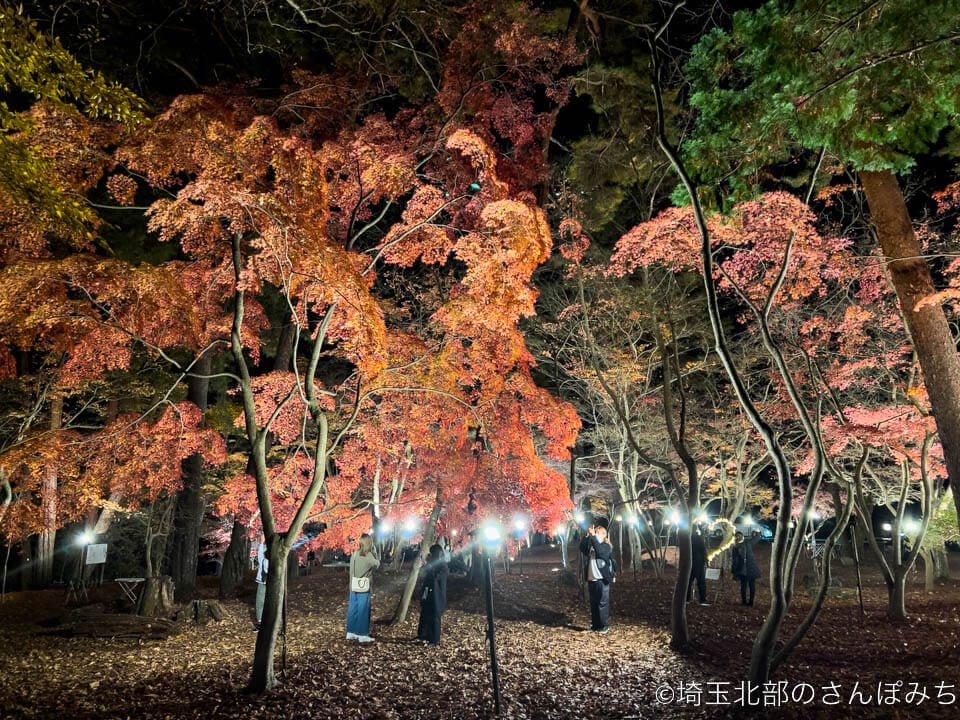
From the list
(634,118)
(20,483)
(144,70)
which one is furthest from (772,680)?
(20,483)

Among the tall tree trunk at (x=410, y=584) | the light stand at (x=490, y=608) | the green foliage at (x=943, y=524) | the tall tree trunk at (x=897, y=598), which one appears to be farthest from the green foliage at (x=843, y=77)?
the green foliage at (x=943, y=524)

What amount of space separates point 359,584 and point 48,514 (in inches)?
352

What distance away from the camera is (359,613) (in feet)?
29.3

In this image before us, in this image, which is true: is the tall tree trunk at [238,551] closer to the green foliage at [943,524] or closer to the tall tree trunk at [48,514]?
the tall tree trunk at [48,514]

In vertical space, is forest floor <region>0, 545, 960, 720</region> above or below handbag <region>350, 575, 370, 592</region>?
below

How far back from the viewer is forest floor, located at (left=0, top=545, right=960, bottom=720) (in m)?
5.74

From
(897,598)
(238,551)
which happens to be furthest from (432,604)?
(897,598)

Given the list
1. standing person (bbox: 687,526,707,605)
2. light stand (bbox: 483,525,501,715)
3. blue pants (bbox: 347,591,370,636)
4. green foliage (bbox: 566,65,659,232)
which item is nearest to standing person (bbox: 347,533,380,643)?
blue pants (bbox: 347,591,370,636)

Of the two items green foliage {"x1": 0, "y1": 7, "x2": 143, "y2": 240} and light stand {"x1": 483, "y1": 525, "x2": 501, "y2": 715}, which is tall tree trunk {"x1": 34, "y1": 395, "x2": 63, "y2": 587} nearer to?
green foliage {"x1": 0, "y1": 7, "x2": 143, "y2": 240}

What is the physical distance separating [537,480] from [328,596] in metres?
6.74

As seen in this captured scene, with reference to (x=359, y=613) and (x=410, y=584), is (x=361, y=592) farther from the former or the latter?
(x=410, y=584)

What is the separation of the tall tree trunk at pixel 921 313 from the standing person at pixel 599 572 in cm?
533

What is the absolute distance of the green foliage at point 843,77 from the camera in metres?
4.84

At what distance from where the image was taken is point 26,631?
9875 millimetres
